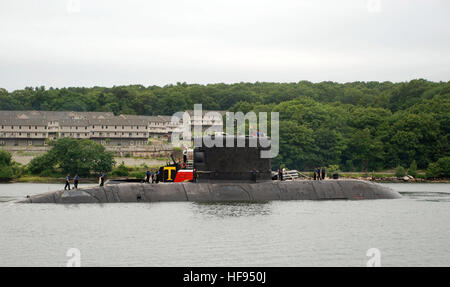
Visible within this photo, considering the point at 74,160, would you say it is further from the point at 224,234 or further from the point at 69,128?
the point at 224,234

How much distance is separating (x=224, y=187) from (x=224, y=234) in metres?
11.0

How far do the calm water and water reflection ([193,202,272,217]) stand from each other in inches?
2.1

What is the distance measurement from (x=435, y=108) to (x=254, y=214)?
230 feet

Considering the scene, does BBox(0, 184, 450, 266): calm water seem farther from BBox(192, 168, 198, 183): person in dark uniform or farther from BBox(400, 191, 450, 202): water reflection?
BBox(400, 191, 450, 202): water reflection

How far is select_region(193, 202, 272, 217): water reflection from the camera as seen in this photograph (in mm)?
33062

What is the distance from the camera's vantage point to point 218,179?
38906 millimetres

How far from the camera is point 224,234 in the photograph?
2700cm

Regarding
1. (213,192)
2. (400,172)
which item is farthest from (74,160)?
(213,192)

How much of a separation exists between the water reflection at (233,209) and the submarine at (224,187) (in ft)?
2.46

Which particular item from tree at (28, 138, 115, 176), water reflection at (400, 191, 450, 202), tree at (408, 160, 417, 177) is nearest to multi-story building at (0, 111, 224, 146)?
tree at (28, 138, 115, 176)

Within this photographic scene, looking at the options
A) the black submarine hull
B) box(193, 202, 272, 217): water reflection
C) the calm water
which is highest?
the black submarine hull
